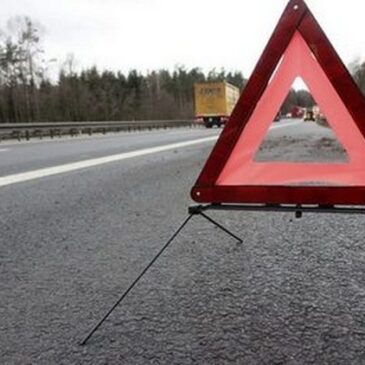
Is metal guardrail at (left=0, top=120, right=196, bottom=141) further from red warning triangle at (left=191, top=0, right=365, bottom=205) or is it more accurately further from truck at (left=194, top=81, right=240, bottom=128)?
red warning triangle at (left=191, top=0, right=365, bottom=205)

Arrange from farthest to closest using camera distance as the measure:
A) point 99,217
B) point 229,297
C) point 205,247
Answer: point 99,217 < point 205,247 < point 229,297

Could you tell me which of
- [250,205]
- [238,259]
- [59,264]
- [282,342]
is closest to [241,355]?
[282,342]

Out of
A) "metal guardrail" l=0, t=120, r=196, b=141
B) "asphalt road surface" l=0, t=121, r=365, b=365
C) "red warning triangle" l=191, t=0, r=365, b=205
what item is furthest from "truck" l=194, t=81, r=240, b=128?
"red warning triangle" l=191, t=0, r=365, b=205

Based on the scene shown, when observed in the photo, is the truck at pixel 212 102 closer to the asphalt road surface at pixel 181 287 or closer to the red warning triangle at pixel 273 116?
the asphalt road surface at pixel 181 287

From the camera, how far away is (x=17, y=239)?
4.06m

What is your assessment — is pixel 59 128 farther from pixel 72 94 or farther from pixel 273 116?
pixel 72 94

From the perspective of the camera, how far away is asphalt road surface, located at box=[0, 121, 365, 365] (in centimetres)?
212

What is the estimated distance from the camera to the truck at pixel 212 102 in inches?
1818

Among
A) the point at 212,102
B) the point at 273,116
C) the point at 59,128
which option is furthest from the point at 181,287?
the point at 212,102

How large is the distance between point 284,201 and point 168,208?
10.0ft

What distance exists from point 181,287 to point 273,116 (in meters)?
0.98

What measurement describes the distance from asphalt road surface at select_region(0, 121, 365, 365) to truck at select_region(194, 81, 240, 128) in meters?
41.6

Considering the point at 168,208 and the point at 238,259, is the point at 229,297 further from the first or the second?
the point at 168,208

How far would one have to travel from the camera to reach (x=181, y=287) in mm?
2873
